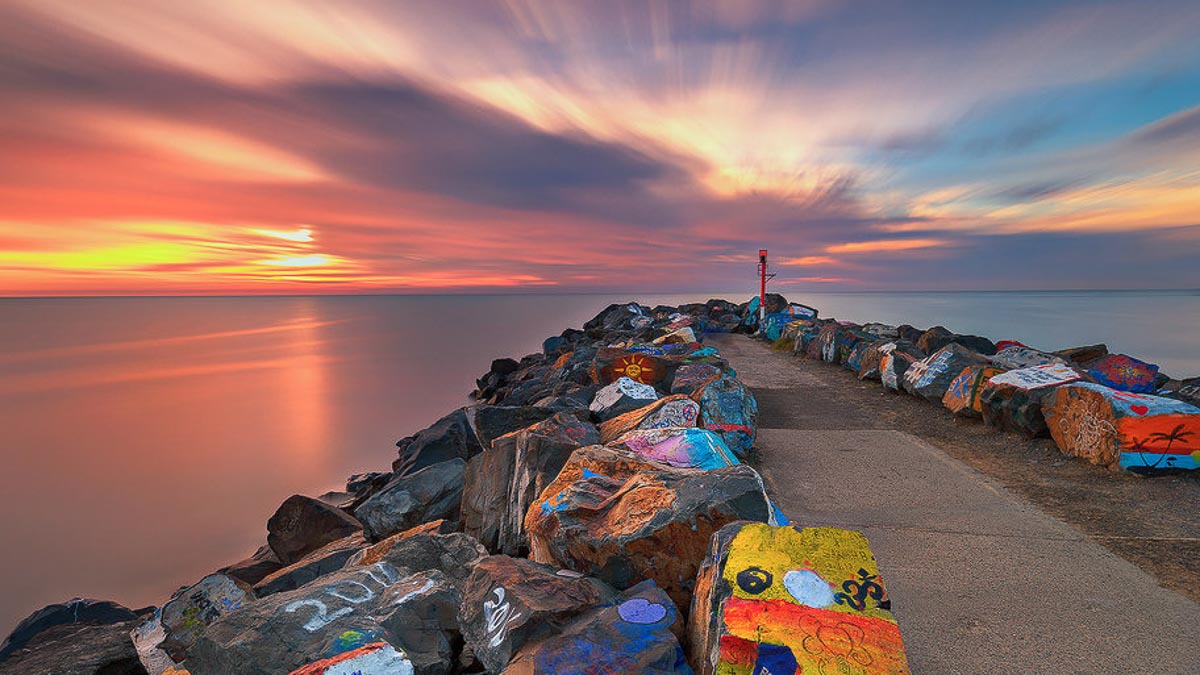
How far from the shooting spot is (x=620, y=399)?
7.32 meters

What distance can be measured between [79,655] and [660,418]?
5.02m

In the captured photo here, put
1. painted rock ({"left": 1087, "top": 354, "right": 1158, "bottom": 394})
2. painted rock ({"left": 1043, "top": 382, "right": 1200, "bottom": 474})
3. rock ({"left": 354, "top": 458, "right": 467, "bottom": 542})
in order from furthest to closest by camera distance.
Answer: painted rock ({"left": 1087, "top": 354, "right": 1158, "bottom": 394}), rock ({"left": 354, "top": 458, "right": 467, "bottom": 542}), painted rock ({"left": 1043, "top": 382, "right": 1200, "bottom": 474})

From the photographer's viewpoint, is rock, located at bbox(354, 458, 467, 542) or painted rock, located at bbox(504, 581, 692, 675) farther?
rock, located at bbox(354, 458, 467, 542)

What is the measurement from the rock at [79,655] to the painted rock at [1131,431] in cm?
831

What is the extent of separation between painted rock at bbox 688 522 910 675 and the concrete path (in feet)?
2.99

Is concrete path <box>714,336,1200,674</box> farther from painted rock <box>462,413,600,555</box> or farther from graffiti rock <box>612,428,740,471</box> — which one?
painted rock <box>462,413,600,555</box>

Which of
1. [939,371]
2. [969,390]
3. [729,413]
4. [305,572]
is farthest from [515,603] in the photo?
[939,371]

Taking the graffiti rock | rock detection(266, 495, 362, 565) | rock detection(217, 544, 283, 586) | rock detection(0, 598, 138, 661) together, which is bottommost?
rock detection(217, 544, 283, 586)

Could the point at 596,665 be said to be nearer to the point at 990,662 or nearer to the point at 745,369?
the point at 990,662

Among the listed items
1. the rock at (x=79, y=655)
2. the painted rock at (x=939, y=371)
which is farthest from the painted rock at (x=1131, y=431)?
the rock at (x=79, y=655)

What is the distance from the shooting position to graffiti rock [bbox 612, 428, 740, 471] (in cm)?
446

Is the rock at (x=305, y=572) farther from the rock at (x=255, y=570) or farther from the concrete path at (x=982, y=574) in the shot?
the concrete path at (x=982, y=574)

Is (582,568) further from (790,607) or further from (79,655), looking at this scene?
(79,655)

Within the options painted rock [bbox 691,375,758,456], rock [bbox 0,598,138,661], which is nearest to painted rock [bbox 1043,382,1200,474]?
→ painted rock [bbox 691,375,758,456]
